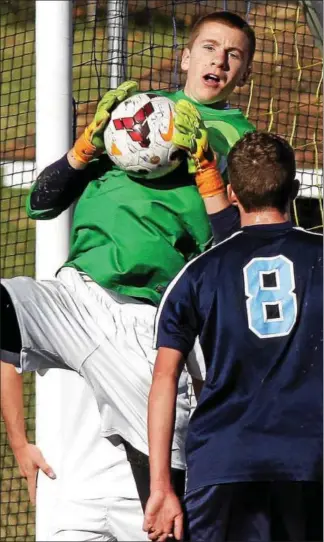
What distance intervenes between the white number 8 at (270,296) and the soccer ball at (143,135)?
0.62 meters

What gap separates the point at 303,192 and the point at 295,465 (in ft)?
10.1

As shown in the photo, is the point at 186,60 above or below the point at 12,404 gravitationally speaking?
above

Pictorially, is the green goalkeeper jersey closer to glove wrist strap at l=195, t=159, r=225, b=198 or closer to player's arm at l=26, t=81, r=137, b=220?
player's arm at l=26, t=81, r=137, b=220

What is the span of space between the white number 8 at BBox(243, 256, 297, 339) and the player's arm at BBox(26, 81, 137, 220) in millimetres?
792

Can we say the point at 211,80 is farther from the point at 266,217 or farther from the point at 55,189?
the point at 266,217

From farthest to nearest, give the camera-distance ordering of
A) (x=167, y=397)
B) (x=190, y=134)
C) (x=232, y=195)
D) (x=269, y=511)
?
(x=190, y=134), (x=232, y=195), (x=167, y=397), (x=269, y=511)

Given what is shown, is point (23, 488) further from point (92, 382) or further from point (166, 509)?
point (166, 509)

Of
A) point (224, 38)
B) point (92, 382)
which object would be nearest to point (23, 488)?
point (92, 382)

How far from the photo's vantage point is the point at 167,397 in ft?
10.6

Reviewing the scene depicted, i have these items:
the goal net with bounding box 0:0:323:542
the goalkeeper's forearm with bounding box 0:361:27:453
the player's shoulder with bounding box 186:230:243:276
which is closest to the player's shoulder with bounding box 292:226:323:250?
the player's shoulder with bounding box 186:230:243:276

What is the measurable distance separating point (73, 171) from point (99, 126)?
0.63ft

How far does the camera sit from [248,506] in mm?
3129

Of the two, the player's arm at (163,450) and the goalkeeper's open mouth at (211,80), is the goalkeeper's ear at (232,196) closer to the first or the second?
the player's arm at (163,450)

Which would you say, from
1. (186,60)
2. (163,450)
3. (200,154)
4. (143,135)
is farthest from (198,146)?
(163,450)
